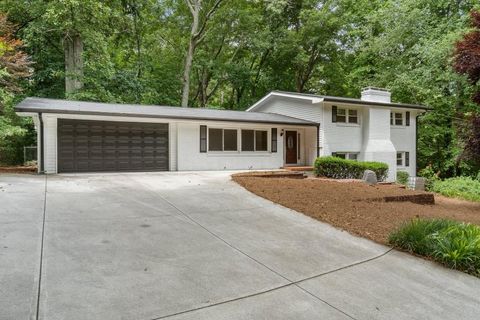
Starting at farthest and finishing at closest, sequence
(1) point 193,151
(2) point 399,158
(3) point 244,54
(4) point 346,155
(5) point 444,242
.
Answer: (3) point 244,54 → (2) point 399,158 → (4) point 346,155 → (1) point 193,151 → (5) point 444,242

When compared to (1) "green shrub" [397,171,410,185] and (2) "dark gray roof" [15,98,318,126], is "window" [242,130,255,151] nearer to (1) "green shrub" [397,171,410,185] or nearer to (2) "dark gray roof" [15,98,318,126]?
(2) "dark gray roof" [15,98,318,126]

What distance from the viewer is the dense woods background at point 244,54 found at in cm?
1714

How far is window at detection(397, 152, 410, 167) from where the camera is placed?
788 inches

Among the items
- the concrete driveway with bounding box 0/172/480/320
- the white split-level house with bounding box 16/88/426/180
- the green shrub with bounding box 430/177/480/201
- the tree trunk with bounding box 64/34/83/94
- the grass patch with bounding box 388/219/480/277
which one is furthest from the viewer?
the tree trunk with bounding box 64/34/83/94

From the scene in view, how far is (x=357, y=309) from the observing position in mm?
3482

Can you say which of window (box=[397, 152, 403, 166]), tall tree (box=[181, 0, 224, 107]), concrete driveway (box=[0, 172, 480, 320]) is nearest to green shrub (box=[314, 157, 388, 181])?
window (box=[397, 152, 403, 166])

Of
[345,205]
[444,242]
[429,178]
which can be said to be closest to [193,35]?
[429,178]

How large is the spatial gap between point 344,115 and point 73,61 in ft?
49.8

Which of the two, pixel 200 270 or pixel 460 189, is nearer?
pixel 200 270

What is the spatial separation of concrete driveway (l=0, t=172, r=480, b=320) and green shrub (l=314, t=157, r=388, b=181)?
25.1ft

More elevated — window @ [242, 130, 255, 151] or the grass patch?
window @ [242, 130, 255, 151]

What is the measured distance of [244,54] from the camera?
28.9 m

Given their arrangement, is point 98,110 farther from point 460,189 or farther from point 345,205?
point 460,189

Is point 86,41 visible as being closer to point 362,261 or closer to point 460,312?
point 362,261
